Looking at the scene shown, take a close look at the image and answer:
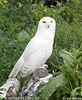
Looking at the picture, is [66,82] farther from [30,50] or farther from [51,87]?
[30,50]

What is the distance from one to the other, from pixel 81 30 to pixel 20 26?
1986mm

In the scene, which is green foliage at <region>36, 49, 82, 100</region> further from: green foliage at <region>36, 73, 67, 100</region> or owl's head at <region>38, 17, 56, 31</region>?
owl's head at <region>38, 17, 56, 31</region>

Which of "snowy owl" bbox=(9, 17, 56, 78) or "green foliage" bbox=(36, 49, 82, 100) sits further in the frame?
"snowy owl" bbox=(9, 17, 56, 78)

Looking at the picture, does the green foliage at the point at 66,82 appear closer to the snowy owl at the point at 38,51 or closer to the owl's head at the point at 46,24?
the snowy owl at the point at 38,51

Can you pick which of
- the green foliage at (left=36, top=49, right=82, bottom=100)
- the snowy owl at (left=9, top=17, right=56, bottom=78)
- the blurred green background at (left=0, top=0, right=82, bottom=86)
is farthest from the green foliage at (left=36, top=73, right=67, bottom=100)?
the blurred green background at (left=0, top=0, right=82, bottom=86)

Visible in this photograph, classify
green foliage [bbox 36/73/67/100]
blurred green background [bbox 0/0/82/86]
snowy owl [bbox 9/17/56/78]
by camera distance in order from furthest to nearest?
blurred green background [bbox 0/0/82/86], snowy owl [bbox 9/17/56/78], green foliage [bbox 36/73/67/100]

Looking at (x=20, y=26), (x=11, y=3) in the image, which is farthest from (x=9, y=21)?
(x=11, y=3)

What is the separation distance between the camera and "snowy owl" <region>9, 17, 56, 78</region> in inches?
142

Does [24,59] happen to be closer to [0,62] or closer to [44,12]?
[0,62]

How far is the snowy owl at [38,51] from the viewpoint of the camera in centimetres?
361

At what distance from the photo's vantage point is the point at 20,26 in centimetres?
645

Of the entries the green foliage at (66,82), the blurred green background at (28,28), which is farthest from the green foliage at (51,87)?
the blurred green background at (28,28)

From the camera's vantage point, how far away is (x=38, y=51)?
11.8 feet

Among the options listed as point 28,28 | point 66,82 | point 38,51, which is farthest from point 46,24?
point 28,28
